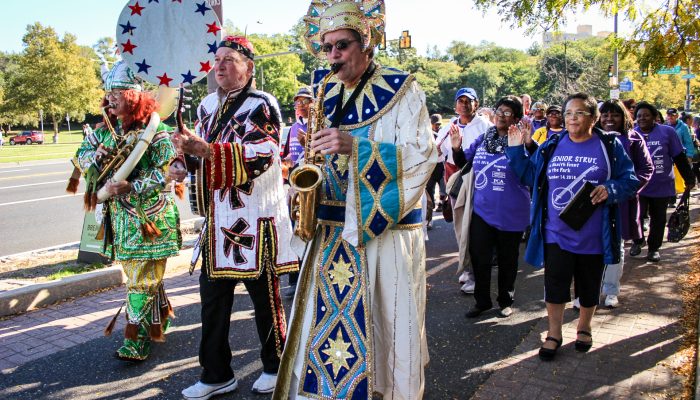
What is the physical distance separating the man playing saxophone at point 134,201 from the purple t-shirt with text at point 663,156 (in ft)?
20.2

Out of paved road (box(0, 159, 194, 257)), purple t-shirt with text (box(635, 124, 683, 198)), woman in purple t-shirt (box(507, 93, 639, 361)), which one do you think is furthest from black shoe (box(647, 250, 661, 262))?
paved road (box(0, 159, 194, 257))

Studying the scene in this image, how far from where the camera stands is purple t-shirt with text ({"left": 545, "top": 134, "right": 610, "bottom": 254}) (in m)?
4.29

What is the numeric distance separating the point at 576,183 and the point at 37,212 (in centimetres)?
1143

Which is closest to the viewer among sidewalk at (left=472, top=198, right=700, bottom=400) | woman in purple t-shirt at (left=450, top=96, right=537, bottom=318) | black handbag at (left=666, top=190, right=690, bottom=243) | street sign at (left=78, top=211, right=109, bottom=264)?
sidewalk at (left=472, top=198, right=700, bottom=400)

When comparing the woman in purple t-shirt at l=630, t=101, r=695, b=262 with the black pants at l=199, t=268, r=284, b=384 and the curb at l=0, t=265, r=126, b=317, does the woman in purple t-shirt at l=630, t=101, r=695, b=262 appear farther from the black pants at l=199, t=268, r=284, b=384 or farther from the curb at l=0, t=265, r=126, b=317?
the curb at l=0, t=265, r=126, b=317

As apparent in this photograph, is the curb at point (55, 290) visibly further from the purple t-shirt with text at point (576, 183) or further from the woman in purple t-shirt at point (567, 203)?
the purple t-shirt with text at point (576, 183)

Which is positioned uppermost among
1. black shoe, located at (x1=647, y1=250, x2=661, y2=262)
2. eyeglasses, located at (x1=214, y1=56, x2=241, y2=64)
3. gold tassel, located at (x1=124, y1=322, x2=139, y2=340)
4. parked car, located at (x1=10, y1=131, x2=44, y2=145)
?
parked car, located at (x1=10, y1=131, x2=44, y2=145)

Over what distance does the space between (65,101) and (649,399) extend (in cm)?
4605

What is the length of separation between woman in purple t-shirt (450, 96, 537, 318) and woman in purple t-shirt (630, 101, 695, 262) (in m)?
2.96

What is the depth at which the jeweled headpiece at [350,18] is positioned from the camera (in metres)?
2.86

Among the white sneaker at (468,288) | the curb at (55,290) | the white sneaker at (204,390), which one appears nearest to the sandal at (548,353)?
the white sneaker at (468,288)

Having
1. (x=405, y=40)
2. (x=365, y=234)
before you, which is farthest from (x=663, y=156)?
(x=405, y=40)

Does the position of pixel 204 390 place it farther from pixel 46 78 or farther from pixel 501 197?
pixel 46 78

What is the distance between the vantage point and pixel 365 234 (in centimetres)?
281
